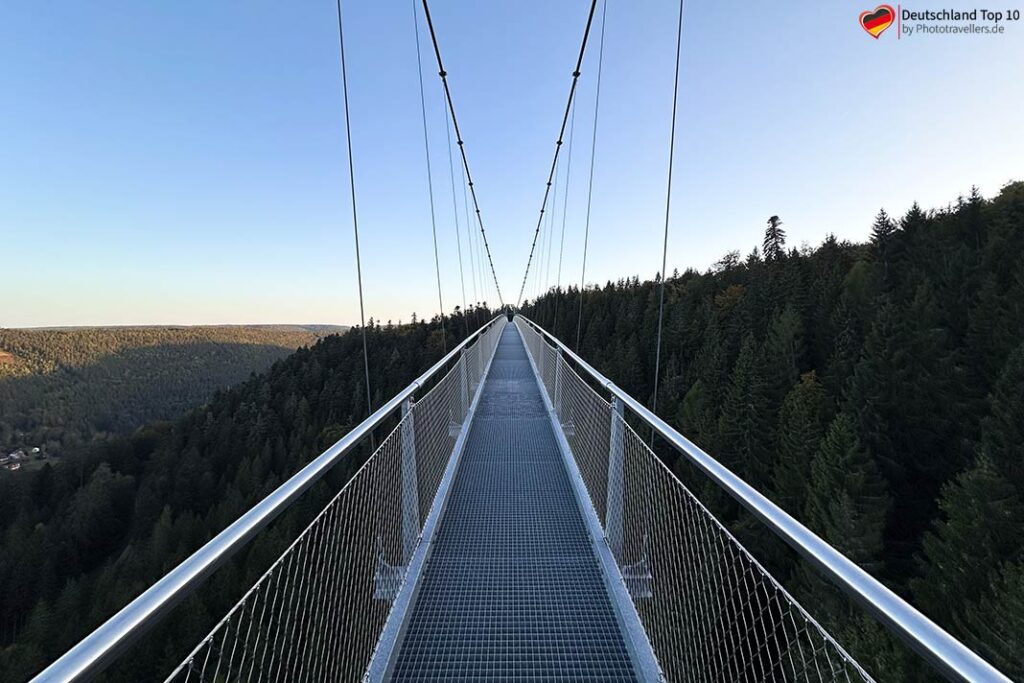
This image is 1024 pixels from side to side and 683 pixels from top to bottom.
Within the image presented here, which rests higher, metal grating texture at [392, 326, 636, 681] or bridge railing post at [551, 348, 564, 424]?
bridge railing post at [551, 348, 564, 424]

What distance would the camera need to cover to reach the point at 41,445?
7094cm

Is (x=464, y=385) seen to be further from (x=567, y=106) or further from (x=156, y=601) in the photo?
(x=567, y=106)

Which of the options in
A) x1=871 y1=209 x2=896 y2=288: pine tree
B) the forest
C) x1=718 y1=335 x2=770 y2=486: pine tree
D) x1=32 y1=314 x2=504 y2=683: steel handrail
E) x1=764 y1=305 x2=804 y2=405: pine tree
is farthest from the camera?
x1=871 y1=209 x2=896 y2=288: pine tree

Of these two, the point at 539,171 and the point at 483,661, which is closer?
the point at 483,661

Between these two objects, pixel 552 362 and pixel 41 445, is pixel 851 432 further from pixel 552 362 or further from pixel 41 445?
pixel 41 445

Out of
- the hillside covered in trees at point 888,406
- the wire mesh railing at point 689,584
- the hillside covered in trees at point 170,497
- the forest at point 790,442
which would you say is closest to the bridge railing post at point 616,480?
the wire mesh railing at point 689,584

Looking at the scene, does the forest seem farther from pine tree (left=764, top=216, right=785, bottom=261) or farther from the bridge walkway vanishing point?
the bridge walkway vanishing point

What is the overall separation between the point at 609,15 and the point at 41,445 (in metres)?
94.2

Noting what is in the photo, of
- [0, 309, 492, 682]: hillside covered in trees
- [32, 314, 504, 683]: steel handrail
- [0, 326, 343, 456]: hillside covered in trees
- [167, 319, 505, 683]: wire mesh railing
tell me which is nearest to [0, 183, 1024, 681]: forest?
[0, 309, 492, 682]: hillside covered in trees

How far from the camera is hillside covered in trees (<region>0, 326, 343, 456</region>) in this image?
7762 cm

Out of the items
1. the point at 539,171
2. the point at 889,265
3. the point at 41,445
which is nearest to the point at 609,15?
the point at 539,171

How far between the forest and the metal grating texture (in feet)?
24.1

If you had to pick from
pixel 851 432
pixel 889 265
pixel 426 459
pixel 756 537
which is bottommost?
pixel 756 537

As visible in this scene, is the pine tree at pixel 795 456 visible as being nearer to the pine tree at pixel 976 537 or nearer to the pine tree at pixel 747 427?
the pine tree at pixel 747 427
